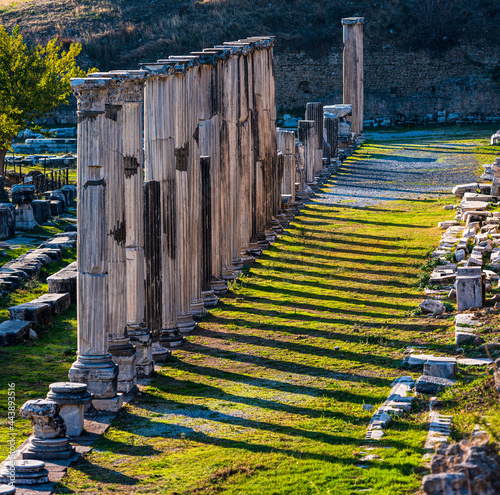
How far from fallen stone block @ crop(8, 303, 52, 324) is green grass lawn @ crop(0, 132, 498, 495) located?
0.39 metres

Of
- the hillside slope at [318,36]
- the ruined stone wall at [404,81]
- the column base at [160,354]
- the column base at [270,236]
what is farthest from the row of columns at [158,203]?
the hillside slope at [318,36]

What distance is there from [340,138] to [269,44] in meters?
14.8

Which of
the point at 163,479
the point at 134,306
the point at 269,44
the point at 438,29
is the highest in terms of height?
the point at 438,29

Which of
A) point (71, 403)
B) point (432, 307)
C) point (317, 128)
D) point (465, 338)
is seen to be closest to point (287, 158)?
point (317, 128)

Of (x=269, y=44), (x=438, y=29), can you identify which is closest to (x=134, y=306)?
(x=269, y=44)

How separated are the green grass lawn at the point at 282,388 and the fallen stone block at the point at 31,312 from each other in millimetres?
385

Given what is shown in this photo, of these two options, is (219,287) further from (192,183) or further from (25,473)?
(25,473)

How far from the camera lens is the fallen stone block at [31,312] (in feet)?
51.1

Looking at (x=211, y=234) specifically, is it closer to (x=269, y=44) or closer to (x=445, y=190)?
(x=269, y=44)

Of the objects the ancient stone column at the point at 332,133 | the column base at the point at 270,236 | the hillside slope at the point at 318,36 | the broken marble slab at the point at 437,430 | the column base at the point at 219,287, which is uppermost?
the hillside slope at the point at 318,36

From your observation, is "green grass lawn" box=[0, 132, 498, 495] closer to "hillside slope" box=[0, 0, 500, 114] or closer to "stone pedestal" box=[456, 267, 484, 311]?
"stone pedestal" box=[456, 267, 484, 311]

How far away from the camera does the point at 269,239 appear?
2177 centimetres

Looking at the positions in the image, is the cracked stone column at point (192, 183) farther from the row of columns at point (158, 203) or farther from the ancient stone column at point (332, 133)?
the ancient stone column at point (332, 133)

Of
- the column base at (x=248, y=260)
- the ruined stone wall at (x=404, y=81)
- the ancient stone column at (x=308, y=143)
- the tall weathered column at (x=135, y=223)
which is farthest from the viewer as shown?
the ruined stone wall at (x=404, y=81)
